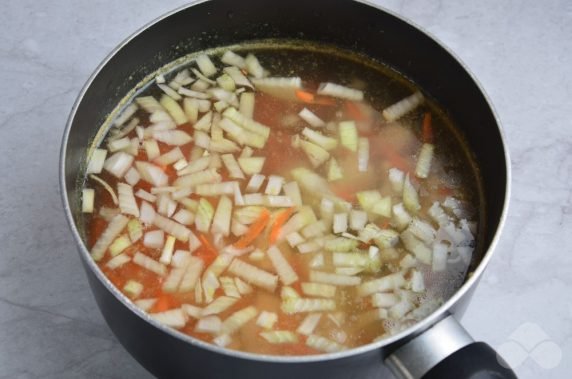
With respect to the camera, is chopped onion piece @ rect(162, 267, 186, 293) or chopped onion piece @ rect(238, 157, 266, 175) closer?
chopped onion piece @ rect(162, 267, 186, 293)

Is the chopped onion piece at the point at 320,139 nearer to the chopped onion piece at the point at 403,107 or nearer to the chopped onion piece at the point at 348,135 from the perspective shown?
the chopped onion piece at the point at 348,135

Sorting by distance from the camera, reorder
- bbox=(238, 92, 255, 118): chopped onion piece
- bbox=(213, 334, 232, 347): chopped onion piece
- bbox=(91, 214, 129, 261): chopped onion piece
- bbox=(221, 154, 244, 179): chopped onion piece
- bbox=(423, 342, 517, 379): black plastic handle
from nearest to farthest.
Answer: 1. bbox=(423, 342, 517, 379): black plastic handle
2. bbox=(213, 334, 232, 347): chopped onion piece
3. bbox=(91, 214, 129, 261): chopped onion piece
4. bbox=(221, 154, 244, 179): chopped onion piece
5. bbox=(238, 92, 255, 118): chopped onion piece

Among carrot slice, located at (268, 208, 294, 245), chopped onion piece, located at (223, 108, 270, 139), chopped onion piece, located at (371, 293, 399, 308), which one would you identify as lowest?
chopped onion piece, located at (371, 293, 399, 308)

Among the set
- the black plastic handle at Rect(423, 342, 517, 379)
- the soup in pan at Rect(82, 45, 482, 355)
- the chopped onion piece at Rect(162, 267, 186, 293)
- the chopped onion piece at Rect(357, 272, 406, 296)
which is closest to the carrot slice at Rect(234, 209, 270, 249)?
the soup in pan at Rect(82, 45, 482, 355)

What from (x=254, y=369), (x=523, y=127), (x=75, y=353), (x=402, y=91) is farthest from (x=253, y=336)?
(x=523, y=127)

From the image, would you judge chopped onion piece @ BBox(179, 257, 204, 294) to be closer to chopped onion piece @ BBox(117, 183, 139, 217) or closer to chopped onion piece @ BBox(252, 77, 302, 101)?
chopped onion piece @ BBox(117, 183, 139, 217)

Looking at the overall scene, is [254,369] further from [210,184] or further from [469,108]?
[469,108]
